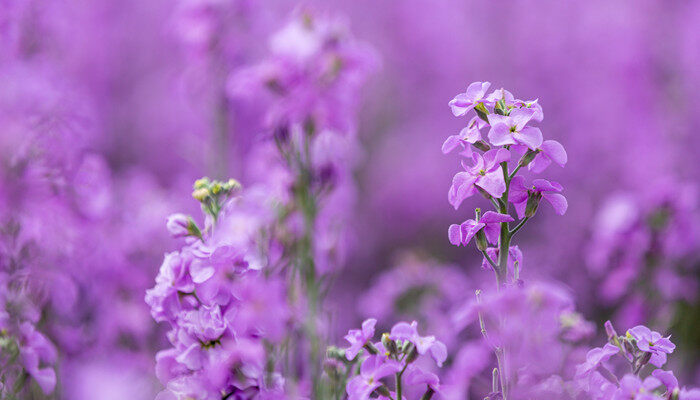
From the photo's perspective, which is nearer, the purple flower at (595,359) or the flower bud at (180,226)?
the purple flower at (595,359)

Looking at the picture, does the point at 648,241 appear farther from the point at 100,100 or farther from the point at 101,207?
the point at 100,100

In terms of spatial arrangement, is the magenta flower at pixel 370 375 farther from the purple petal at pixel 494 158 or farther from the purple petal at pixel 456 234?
the purple petal at pixel 494 158

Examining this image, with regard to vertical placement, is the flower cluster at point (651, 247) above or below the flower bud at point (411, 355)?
above

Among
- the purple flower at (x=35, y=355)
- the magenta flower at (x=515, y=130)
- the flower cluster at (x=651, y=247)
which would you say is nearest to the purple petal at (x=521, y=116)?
the magenta flower at (x=515, y=130)

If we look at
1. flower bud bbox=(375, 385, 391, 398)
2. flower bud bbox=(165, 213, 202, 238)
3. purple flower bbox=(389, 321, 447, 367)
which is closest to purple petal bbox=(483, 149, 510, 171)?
purple flower bbox=(389, 321, 447, 367)

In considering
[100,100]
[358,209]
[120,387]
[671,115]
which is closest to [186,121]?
[100,100]
